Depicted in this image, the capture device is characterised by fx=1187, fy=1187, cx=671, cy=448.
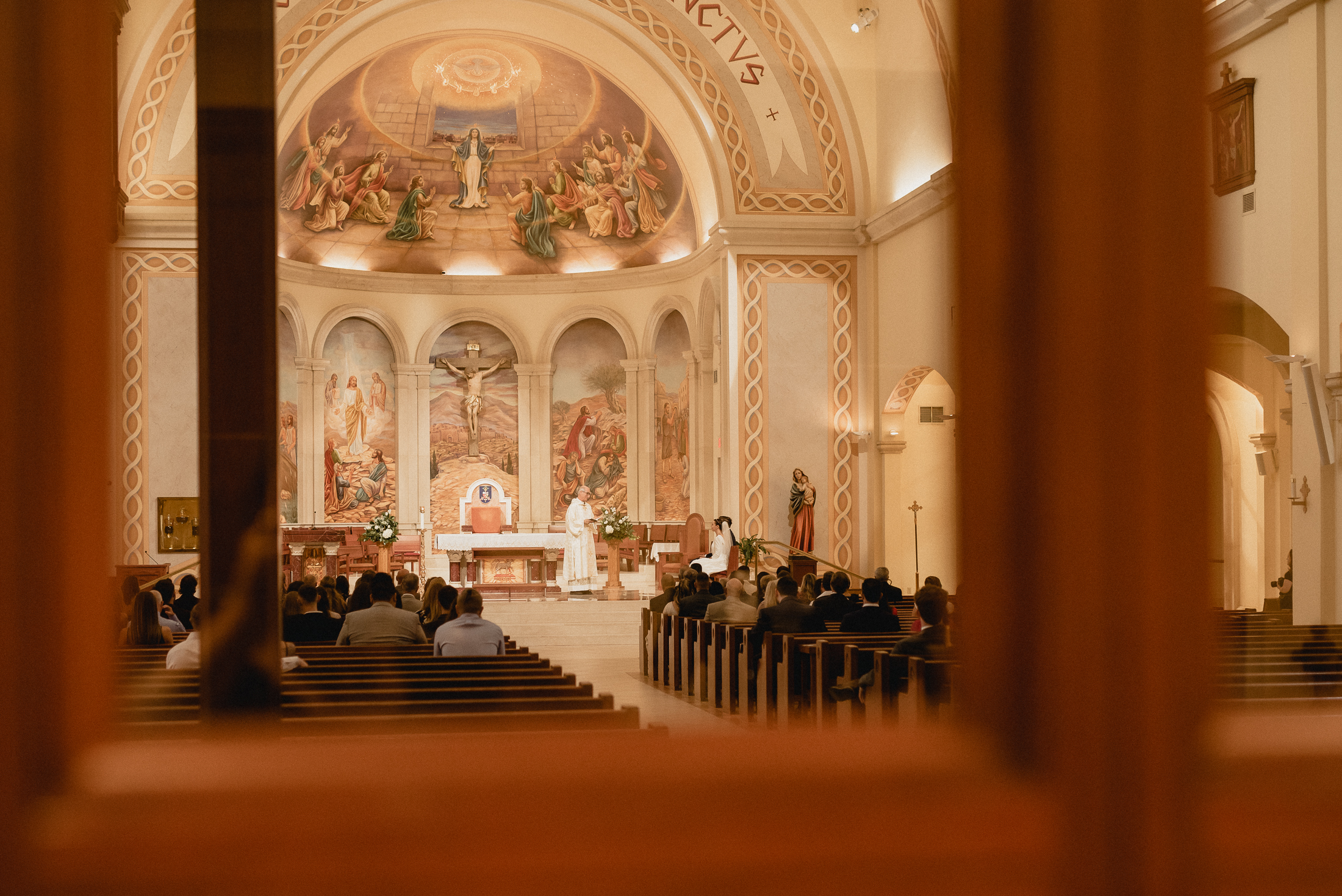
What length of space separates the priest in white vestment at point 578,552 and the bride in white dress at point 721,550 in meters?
1.70

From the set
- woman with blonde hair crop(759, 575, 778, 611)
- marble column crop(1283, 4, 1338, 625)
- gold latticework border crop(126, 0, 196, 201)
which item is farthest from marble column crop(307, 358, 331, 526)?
gold latticework border crop(126, 0, 196, 201)

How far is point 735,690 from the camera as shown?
6.17 m

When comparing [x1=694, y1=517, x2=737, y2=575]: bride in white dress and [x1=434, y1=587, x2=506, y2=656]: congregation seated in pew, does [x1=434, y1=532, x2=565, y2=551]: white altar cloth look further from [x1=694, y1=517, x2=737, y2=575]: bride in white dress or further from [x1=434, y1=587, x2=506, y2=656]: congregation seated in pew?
[x1=434, y1=587, x2=506, y2=656]: congregation seated in pew

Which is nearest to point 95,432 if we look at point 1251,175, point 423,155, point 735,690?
point 735,690

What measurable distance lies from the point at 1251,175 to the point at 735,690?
5.17 m

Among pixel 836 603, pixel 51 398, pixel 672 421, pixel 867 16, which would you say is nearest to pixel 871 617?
pixel 836 603

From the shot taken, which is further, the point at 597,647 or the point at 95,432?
the point at 597,647

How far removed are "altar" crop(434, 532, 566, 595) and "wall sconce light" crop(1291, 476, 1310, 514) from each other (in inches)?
361

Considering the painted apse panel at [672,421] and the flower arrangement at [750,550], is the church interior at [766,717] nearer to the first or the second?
the flower arrangement at [750,550]

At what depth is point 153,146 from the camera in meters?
2.31

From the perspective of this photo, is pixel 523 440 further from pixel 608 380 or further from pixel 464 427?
pixel 608 380

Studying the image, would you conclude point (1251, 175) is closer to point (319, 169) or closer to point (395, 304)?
point (319, 169)

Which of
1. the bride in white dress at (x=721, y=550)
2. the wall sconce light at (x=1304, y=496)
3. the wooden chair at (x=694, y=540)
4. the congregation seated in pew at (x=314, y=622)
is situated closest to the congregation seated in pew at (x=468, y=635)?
the congregation seated in pew at (x=314, y=622)

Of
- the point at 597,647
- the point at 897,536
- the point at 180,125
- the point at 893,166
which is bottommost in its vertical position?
the point at 597,647
